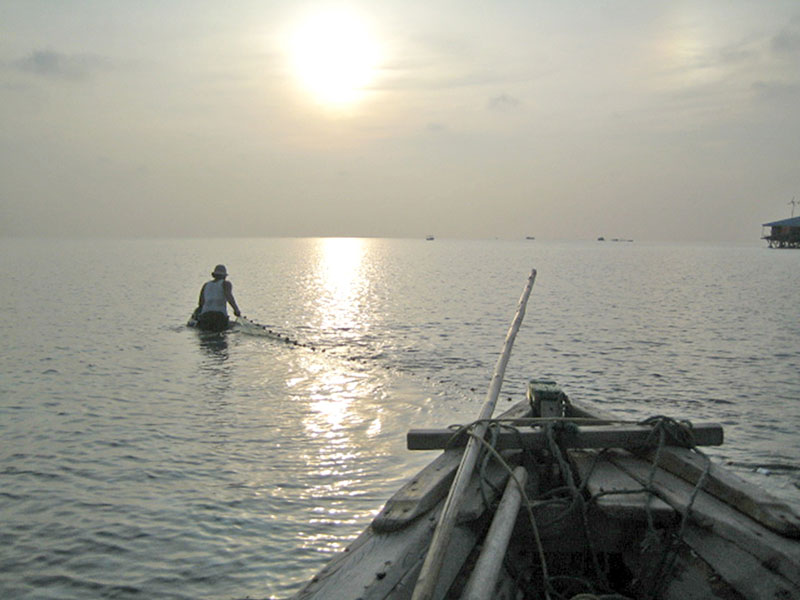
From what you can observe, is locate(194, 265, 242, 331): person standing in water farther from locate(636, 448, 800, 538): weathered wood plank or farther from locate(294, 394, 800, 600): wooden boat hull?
locate(636, 448, 800, 538): weathered wood plank

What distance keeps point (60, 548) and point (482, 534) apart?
4.63 m

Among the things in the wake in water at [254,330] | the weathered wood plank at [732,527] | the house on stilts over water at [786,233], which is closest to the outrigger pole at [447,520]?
the weathered wood plank at [732,527]

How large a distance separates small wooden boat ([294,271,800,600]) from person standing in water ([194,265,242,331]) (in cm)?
1545

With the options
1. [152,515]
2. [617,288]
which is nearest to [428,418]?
[152,515]

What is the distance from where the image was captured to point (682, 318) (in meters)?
31.5

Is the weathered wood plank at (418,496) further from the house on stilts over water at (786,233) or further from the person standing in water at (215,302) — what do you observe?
the house on stilts over water at (786,233)

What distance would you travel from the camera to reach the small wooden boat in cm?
401

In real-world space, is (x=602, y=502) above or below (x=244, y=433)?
above

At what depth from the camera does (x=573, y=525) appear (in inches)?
204

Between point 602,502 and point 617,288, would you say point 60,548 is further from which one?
point 617,288

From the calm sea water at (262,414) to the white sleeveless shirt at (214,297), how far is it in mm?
1062

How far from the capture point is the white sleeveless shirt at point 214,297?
20250mm

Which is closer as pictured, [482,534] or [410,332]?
[482,534]

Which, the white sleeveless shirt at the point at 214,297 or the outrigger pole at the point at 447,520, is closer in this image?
the outrigger pole at the point at 447,520
